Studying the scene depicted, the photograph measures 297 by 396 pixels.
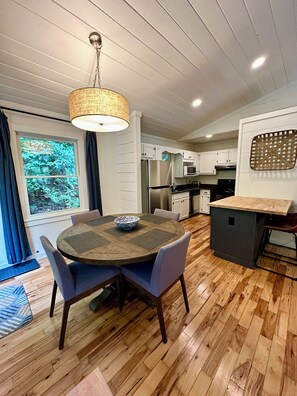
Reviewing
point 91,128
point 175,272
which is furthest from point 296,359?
point 91,128

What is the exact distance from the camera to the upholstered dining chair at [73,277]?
117 cm

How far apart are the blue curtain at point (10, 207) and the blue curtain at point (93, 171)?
1.12 metres

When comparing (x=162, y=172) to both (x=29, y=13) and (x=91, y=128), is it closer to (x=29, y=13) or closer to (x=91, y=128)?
(x=91, y=128)

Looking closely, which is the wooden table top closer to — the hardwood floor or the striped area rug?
the hardwood floor

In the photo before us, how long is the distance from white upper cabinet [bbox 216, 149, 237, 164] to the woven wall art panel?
168cm

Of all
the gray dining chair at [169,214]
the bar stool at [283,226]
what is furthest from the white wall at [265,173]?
the gray dining chair at [169,214]

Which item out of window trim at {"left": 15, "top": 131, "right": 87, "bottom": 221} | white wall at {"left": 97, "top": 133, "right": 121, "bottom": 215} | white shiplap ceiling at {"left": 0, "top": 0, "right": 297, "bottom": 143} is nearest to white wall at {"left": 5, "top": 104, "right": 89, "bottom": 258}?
window trim at {"left": 15, "top": 131, "right": 87, "bottom": 221}

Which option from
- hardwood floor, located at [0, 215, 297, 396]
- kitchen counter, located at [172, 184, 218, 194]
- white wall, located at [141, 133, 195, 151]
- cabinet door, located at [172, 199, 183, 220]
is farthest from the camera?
kitchen counter, located at [172, 184, 218, 194]

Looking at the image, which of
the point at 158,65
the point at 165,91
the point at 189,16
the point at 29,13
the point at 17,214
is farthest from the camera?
the point at 165,91

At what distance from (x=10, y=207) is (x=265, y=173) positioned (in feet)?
13.5

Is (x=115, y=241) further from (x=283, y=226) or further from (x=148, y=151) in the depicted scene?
(x=148, y=151)

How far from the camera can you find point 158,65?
2.15m

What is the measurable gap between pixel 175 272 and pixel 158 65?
2523mm

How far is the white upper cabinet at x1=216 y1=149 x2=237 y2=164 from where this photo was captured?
4.53 m
